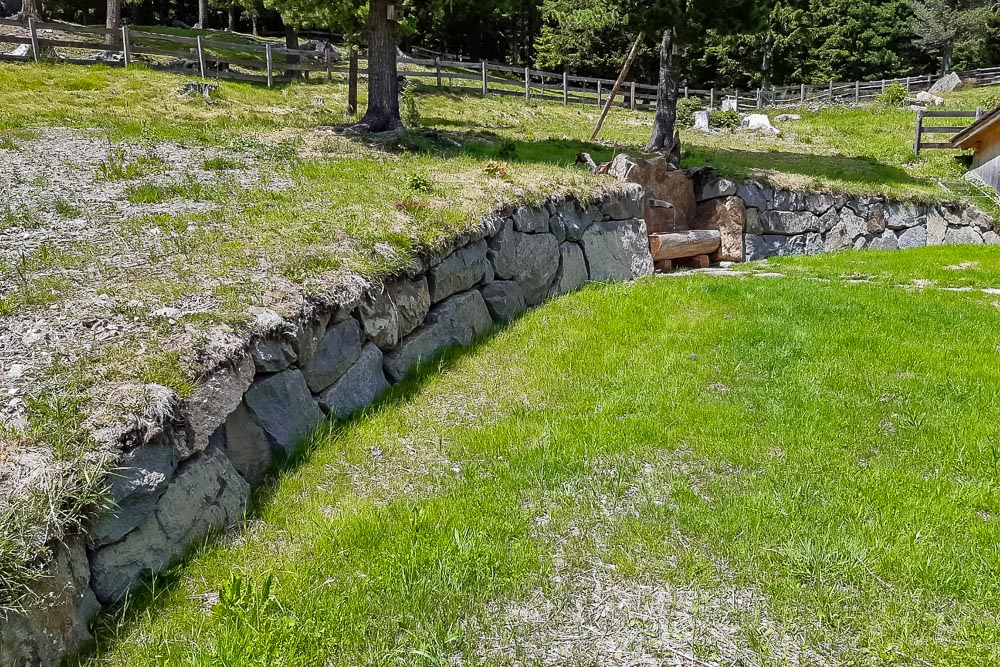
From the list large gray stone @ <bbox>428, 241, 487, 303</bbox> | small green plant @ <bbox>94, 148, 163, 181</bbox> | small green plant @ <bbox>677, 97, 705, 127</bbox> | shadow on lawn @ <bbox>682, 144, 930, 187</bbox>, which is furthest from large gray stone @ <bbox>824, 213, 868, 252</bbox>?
small green plant @ <bbox>94, 148, 163, 181</bbox>

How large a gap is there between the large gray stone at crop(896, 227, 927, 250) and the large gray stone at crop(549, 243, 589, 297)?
347 inches

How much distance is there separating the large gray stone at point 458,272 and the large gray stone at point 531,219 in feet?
2.79

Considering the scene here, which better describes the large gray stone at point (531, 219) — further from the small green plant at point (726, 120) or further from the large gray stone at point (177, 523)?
the small green plant at point (726, 120)

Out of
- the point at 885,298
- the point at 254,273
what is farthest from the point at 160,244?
the point at 885,298

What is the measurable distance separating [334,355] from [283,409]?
690 millimetres

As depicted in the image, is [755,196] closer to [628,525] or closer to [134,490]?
[628,525]

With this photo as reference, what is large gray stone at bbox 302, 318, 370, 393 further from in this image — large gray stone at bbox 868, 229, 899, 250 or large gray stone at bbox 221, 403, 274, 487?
large gray stone at bbox 868, 229, 899, 250

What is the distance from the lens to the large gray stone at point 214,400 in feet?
11.7

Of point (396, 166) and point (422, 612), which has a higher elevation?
point (396, 166)

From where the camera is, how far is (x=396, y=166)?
9211 millimetres

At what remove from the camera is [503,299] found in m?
7.27

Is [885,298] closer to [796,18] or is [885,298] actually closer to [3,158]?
[3,158]

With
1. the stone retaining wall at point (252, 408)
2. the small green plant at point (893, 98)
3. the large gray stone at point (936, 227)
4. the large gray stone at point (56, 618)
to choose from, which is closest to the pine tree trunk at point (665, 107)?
the large gray stone at point (936, 227)

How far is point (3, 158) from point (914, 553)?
963cm
